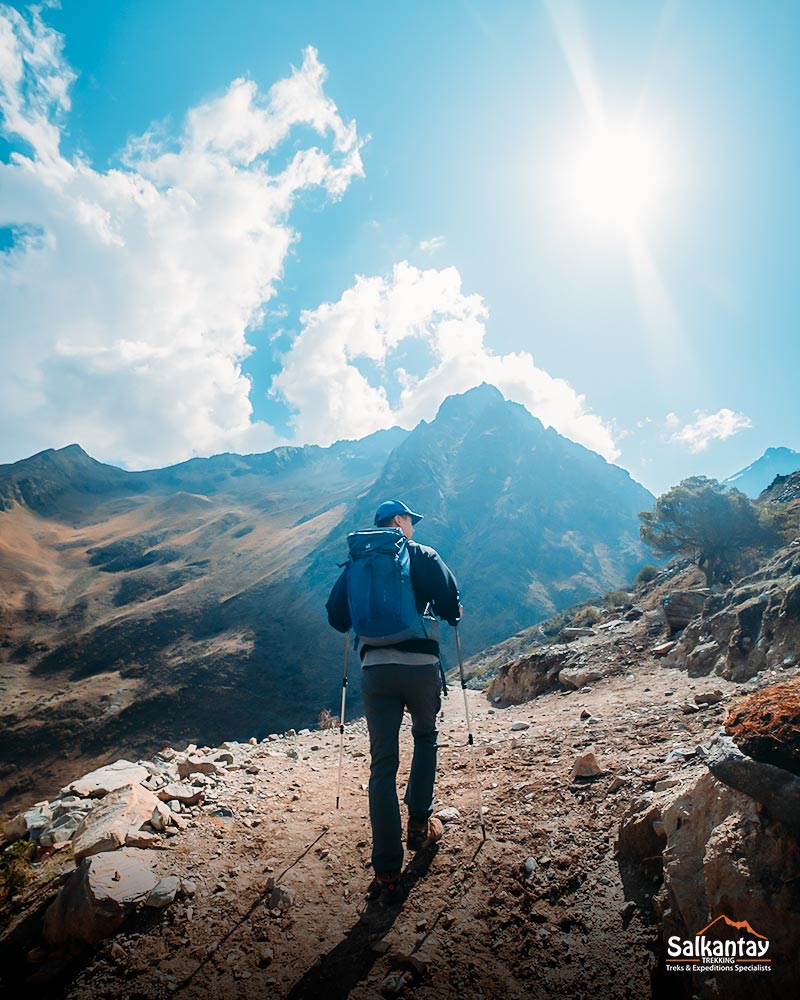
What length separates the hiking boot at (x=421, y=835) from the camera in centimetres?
402

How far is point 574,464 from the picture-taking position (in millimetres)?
155500

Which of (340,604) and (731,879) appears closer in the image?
(731,879)

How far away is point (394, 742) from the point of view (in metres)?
3.90

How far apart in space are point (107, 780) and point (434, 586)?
16.2ft

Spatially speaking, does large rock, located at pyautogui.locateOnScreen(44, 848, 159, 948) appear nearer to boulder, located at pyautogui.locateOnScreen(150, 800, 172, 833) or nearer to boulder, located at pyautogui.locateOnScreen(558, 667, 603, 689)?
boulder, located at pyautogui.locateOnScreen(150, 800, 172, 833)

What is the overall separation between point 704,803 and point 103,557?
126312 millimetres

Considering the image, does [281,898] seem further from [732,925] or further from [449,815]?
[732,925]

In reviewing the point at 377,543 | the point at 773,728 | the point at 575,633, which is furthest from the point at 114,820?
the point at 575,633

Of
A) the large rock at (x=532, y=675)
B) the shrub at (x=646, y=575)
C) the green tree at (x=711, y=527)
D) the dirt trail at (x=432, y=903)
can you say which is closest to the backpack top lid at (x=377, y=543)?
the dirt trail at (x=432, y=903)

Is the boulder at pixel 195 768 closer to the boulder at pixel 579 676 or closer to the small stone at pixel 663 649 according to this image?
the boulder at pixel 579 676

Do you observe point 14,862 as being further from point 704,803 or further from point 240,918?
point 704,803

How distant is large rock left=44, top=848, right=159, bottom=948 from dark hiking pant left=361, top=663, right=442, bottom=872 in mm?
1837

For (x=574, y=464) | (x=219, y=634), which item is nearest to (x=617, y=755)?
(x=219, y=634)

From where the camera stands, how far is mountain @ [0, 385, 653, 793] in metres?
51.7
